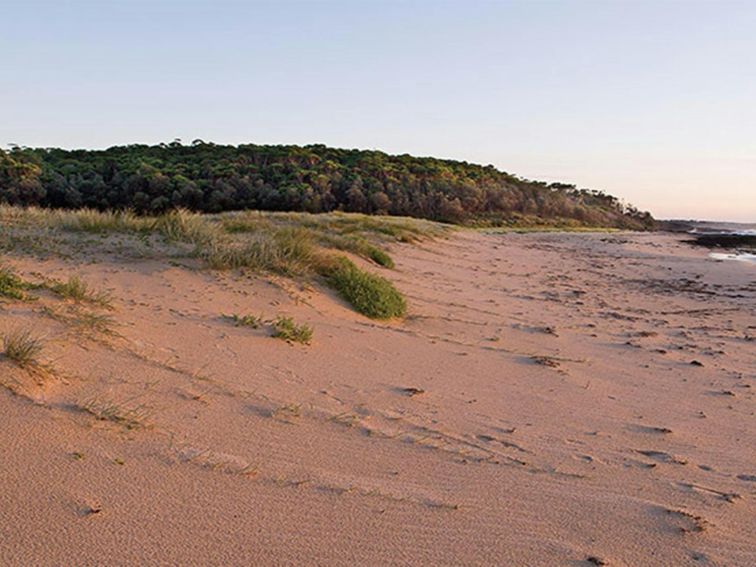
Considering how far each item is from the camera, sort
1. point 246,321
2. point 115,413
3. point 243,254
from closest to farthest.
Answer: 1. point 115,413
2. point 246,321
3. point 243,254

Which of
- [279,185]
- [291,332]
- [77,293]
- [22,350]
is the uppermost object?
[279,185]

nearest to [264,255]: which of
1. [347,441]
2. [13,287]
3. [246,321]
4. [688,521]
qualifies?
[246,321]

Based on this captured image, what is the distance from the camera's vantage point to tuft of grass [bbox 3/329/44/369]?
3990 mm

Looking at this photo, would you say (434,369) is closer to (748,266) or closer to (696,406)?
(696,406)

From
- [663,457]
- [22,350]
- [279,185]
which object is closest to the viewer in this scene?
[22,350]

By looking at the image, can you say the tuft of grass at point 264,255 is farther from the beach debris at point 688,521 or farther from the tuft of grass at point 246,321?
the beach debris at point 688,521

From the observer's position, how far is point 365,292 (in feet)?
26.7

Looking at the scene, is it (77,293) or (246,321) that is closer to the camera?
(77,293)

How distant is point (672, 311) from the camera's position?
444 inches

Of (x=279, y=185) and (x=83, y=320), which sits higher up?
(x=279, y=185)

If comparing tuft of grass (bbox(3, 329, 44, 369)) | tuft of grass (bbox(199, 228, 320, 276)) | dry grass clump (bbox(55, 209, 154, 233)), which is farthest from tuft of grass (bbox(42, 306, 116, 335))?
dry grass clump (bbox(55, 209, 154, 233))

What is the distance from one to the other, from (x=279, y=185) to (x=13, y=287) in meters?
37.9

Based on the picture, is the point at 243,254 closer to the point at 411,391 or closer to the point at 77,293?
the point at 77,293

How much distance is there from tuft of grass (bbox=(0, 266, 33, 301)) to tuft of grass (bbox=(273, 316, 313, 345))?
2.02 metres
